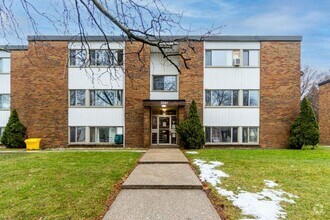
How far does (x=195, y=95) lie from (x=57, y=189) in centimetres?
1283

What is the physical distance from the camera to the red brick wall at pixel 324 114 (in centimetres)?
2202

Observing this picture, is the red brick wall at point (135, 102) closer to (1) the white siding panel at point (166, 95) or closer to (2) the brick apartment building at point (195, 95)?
(2) the brick apartment building at point (195, 95)

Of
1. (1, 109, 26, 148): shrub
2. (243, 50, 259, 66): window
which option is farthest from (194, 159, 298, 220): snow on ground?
(1, 109, 26, 148): shrub

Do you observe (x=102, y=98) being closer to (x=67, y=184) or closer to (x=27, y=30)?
(x=67, y=184)

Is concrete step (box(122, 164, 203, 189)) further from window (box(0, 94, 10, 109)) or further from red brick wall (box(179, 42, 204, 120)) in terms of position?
window (box(0, 94, 10, 109))

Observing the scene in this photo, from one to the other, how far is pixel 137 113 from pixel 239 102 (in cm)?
733

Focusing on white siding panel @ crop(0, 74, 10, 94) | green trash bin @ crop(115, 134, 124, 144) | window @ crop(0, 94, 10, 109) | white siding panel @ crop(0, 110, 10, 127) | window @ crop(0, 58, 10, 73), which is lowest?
green trash bin @ crop(115, 134, 124, 144)

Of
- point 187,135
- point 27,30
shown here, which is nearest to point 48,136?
point 187,135

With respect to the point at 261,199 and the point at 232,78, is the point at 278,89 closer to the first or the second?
the point at 232,78

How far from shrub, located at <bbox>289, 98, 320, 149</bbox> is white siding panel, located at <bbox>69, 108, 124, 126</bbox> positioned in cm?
1193

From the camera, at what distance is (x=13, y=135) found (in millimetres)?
17328

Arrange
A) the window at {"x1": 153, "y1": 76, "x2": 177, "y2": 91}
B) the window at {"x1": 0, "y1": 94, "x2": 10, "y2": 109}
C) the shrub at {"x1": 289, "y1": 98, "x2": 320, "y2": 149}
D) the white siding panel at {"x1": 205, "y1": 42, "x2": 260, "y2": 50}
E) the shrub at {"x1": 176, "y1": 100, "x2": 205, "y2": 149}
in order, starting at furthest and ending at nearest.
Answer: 1. the window at {"x1": 0, "y1": 94, "x2": 10, "y2": 109}
2. the window at {"x1": 153, "y1": 76, "x2": 177, "y2": 91}
3. the white siding panel at {"x1": 205, "y1": 42, "x2": 260, "y2": 50}
4. the shrub at {"x1": 289, "y1": 98, "x2": 320, "y2": 149}
5. the shrub at {"x1": 176, "y1": 100, "x2": 205, "y2": 149}

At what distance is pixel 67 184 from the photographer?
6621 mm

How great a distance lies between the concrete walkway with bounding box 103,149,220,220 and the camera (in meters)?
4.59
